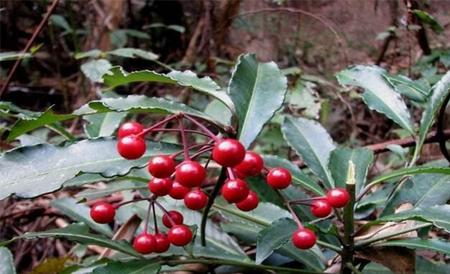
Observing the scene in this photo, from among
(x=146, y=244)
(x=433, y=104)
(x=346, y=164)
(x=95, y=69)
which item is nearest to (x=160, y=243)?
(x=146, y=244)

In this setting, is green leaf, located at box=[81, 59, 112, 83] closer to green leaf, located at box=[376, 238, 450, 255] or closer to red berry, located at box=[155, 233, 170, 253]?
red berry, located at box=[155, 233, 170, 253]

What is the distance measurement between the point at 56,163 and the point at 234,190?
25 centimetres

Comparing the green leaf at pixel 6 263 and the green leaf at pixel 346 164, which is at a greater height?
the green leaf at pixel 346 164

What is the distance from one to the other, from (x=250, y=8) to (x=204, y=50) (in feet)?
3.31

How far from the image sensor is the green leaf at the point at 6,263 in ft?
3.22

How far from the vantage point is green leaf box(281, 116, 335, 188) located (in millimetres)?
1020

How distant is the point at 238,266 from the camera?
3.02 ft

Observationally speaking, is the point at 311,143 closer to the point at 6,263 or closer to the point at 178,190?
the point at 178,190

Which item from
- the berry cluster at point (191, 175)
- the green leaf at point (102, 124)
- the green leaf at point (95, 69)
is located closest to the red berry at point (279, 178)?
the berry cluster at point (191, 175)

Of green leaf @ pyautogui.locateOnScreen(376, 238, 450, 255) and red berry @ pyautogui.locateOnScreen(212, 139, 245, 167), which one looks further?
green leaf @ pyautogui.locateOnScreen(376, 238, 450, 255)

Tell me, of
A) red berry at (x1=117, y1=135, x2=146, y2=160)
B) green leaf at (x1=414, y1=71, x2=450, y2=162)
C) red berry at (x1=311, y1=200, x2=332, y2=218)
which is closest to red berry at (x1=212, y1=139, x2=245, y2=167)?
red berry at (x1=117, y1=135, x2=146, y2=160)

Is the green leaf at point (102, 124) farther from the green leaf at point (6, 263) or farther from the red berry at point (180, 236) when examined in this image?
the red berry at point (180, 236)

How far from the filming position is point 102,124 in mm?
1207

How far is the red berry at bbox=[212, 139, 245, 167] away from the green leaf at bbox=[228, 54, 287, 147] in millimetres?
150
